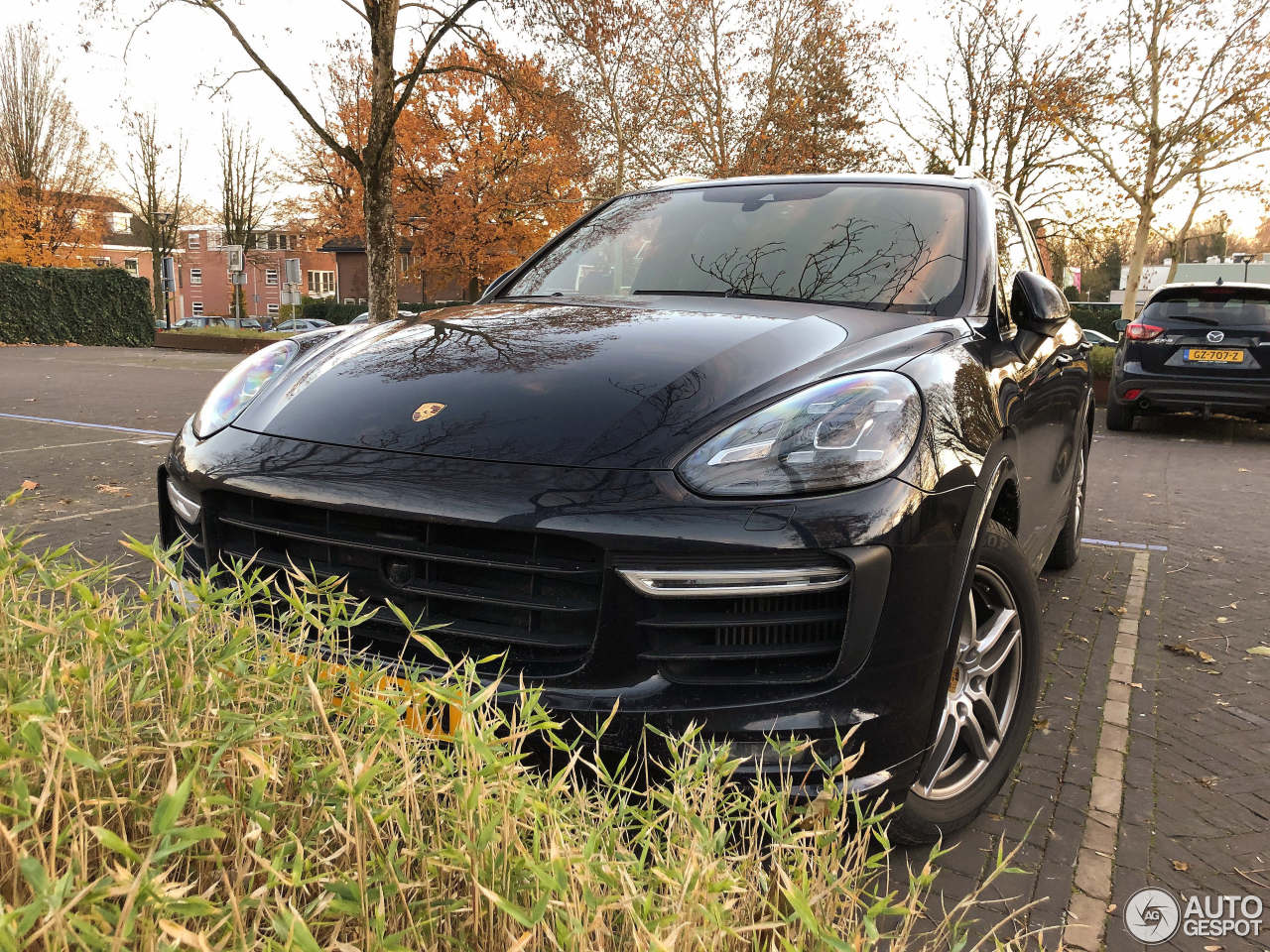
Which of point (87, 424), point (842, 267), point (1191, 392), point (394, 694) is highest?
point (842, 267)

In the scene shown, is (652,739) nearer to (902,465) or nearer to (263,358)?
(902,465)

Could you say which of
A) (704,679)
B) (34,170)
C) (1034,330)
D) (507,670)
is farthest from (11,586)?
(34,170)

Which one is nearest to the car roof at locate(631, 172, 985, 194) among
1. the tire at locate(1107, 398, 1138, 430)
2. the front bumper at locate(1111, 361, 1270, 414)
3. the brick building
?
the front bumper at locate(1111, 361, 1270, 414)

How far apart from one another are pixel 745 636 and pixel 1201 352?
1123 cm

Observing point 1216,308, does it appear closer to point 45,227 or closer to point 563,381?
point 563,381

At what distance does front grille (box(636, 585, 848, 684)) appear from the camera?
1.99m

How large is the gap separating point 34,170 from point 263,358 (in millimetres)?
48105

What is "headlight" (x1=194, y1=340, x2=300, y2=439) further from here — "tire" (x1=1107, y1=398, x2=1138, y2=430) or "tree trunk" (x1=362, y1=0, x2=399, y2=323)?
"tree trunk" (x1=362, y1=0, x2=399, y2=323)

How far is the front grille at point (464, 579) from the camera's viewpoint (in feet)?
6.73

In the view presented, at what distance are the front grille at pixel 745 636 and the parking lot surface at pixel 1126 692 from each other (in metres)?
0.71

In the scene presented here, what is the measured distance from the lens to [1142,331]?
11523 mm

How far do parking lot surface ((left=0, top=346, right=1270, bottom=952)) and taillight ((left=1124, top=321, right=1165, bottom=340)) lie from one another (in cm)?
293

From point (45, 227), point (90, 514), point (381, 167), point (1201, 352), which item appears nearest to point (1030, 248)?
point (90, 514)

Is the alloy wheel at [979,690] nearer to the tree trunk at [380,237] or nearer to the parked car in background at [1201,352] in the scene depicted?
the parked car in background at [1201,352]
